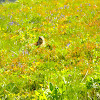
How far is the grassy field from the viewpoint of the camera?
3.60m

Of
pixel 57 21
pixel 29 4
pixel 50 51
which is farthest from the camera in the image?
pixel 29 4

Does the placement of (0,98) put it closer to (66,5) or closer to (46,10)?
(46,10)

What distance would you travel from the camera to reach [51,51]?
6312 millimetres

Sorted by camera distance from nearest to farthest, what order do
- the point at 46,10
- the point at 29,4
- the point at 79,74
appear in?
the point at 79,74
the point at 46,10
the point at 29,4

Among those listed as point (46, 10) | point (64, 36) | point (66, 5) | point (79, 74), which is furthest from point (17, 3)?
point (79, 74)

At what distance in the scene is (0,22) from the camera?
9484 mm

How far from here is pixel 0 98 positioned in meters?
4.15

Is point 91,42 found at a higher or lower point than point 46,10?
lower

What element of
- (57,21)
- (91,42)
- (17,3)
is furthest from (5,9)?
(91,42)

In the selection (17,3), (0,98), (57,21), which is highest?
(17,3)

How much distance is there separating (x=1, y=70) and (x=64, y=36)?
351 centimetres

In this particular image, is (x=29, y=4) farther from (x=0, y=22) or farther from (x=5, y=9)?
(x=0, y=22)

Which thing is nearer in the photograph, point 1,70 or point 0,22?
point 1,70

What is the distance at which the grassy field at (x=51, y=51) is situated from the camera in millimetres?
3595
